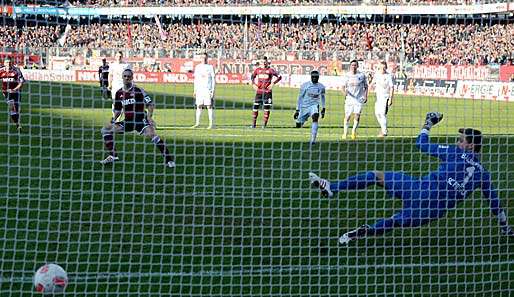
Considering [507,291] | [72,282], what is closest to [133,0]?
[72,282]

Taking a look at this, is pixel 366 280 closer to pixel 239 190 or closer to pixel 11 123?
pixel 239 190

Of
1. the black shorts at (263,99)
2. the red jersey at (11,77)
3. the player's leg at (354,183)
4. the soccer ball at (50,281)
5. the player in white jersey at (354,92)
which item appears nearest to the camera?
the soccer ball at (50,281)

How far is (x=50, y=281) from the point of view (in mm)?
8219

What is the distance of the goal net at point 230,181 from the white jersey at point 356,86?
5 cm

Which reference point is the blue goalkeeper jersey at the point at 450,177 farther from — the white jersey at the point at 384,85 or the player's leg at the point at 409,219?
the white jersey at the point at 384,85

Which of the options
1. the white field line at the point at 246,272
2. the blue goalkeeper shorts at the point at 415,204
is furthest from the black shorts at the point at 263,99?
the white field line at the point at 246,272

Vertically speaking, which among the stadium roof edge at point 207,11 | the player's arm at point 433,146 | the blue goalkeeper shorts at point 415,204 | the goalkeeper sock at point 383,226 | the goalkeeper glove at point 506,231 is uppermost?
the stadium roof edge at point 207,11

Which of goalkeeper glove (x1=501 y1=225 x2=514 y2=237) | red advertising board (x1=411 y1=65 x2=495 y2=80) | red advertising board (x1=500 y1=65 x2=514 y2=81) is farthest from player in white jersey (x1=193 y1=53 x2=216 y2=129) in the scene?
red advertising board (x1=500 y1=65 x2=514 y2=81)

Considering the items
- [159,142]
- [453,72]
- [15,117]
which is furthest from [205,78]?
[453,72]

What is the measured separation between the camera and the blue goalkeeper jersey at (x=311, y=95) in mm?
20781

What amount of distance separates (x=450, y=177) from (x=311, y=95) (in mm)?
10473

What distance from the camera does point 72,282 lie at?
9000mm

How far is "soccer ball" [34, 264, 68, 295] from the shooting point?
26.9 feet

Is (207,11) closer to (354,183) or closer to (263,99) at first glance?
(354,183)
